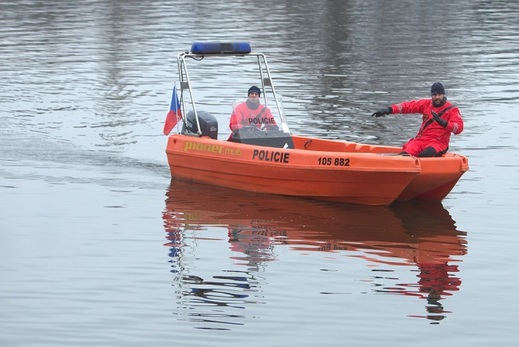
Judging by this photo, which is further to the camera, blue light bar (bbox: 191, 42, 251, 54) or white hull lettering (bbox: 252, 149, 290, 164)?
blue light bar (bbox: 191, 42, 251, 54)

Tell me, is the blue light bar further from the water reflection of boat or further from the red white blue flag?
the water reflection of boat

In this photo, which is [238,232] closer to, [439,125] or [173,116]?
[439,125]

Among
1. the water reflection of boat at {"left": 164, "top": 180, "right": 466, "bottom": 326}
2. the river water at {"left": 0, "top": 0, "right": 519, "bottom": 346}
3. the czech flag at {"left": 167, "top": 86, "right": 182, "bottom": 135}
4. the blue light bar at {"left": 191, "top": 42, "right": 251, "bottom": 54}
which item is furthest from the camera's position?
the czech flag at {"left": 167, "top": 86, "right": 182, "bottom": 135}

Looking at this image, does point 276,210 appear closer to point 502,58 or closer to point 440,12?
point 502,58

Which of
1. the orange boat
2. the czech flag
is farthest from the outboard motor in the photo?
the czech flag

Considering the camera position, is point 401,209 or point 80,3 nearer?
point 401,209

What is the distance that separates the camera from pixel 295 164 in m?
18.3

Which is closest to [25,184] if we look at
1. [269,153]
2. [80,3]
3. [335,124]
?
[269,153]

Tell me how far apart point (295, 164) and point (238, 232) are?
78.5 inches

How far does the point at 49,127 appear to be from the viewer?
84.2ft

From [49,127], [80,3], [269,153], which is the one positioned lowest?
[80,3]

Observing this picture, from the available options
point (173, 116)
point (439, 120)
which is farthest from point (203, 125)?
point (439, 120)

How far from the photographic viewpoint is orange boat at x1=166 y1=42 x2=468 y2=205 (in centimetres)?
1770

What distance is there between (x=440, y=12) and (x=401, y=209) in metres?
36.3
